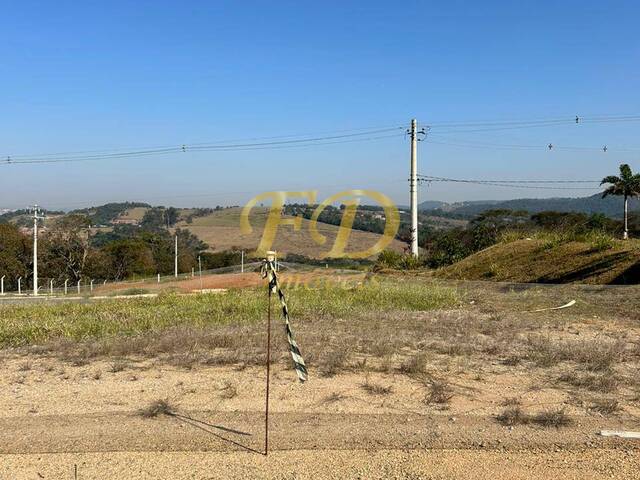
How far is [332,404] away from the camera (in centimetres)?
552

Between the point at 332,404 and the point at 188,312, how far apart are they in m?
6.82

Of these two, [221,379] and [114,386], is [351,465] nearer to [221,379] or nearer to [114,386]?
[221,379]

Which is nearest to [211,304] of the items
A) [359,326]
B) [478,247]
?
[359,326]

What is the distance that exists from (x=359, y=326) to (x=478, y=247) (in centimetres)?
1988

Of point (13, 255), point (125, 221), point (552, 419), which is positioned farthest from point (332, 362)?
point (125, 221)

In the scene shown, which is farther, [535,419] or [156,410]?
[156,410]

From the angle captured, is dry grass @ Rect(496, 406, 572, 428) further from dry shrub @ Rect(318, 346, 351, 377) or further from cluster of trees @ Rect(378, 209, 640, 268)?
cluster of trees @ Rect(378, 209, 640, 268)

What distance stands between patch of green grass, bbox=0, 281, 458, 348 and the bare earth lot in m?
0.29

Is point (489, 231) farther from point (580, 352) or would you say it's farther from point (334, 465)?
point (334, 465)

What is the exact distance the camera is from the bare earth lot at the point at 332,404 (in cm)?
430

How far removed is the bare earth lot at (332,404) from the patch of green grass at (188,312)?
29 cm

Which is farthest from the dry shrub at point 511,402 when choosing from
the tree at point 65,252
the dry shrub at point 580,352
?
the tree at point 65,252

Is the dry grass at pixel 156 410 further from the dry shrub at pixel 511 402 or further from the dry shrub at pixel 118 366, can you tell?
the dry shrub at pixel 511 402

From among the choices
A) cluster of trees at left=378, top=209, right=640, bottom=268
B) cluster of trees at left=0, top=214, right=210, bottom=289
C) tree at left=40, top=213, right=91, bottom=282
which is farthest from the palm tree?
tree at left=40, top=213, right=91, bottom=282
